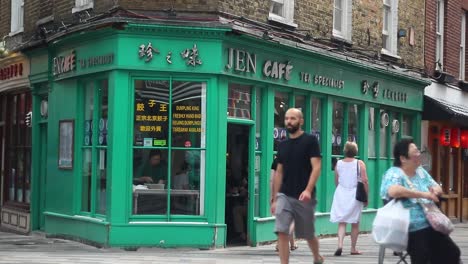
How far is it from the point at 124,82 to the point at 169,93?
756 millimetres

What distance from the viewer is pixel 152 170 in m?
13.9

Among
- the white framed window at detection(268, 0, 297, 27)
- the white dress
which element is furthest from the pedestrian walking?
the white framed window at detection(268, 0, 297, 27)

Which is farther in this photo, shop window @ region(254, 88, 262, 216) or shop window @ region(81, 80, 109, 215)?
shop window @ region(254, 88, 262, 216)

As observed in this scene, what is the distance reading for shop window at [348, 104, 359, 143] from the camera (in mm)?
18359

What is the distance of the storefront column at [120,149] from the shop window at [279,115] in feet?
10.2

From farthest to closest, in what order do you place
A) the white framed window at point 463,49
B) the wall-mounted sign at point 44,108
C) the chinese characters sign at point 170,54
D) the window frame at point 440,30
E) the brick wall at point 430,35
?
the white framed window at point 463,49 → the window frame at point 440,30 → the brick wall at point 430,35 → the wall-mounted sign at point 44,108 → the chinese characters sign at point 170,54

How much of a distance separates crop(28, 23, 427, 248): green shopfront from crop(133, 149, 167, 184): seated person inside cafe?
17mm

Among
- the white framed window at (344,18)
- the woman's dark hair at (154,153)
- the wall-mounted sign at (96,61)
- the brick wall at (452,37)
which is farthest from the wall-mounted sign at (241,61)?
the brick wall at (452,37)

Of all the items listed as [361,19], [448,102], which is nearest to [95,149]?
[361,19]

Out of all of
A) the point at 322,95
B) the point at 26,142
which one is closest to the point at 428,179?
the point at 322,95

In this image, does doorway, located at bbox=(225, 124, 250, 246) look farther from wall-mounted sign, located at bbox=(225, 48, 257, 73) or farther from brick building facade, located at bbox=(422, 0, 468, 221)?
brick building facade, located at bbox=(422, 0, 468, 221)

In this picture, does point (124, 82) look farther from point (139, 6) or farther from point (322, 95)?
point (322, 95)

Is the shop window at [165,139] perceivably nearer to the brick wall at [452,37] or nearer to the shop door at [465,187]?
the brick wall at [452,37]

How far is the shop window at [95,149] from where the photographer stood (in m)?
14.4
